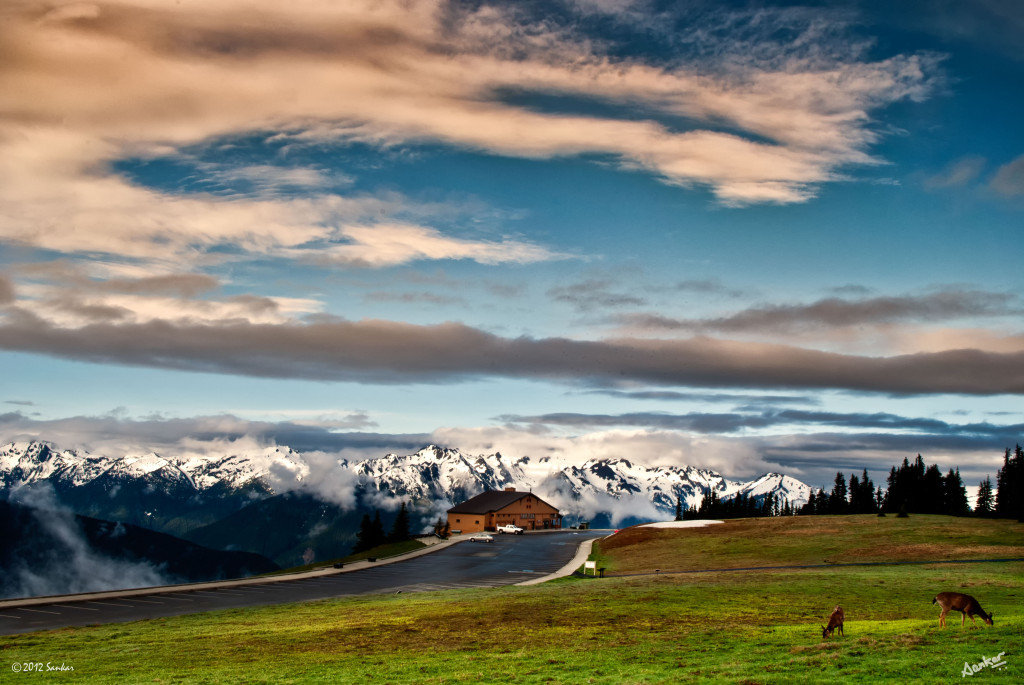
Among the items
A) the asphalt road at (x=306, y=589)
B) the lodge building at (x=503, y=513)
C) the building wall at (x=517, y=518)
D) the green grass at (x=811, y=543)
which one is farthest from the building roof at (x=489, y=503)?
the asphalt road at (x=306, y=589)

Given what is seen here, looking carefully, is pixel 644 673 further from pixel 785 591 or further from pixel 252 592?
pixel 252 592

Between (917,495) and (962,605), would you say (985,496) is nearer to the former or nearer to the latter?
(917,495)

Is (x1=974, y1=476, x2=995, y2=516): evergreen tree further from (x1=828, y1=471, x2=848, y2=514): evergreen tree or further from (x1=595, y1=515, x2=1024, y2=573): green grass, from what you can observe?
(x1=595, y1=515, x2=1024, y2=573): green grass

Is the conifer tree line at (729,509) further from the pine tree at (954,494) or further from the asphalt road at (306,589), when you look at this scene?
the asphalt road at (306,589)

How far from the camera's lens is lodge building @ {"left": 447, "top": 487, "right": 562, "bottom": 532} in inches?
5979

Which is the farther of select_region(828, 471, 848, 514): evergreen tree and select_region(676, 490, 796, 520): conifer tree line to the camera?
select_region(676, 490, 796, 520): conifer tree line

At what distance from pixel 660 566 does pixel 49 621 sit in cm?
4626

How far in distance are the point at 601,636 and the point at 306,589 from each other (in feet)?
122

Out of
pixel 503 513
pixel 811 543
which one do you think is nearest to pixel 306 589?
pixel 811 543

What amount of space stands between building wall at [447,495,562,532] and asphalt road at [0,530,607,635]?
60.1 metres

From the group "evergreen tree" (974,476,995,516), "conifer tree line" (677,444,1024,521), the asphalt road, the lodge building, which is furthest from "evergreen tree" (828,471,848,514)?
the asphalt road

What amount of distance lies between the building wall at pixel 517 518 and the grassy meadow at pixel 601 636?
97.4 meters

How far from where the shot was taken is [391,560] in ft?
281

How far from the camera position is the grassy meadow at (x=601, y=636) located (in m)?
21.0
